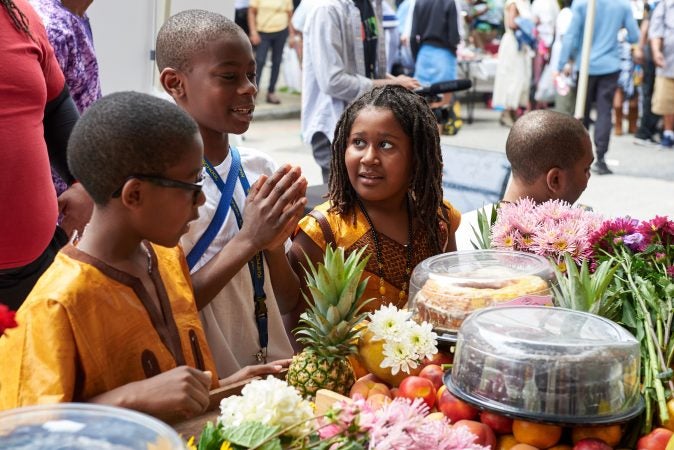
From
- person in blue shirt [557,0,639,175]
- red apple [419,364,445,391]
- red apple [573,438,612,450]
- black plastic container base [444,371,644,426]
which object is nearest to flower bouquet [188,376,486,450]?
black plastic container base [444,371,644,426]

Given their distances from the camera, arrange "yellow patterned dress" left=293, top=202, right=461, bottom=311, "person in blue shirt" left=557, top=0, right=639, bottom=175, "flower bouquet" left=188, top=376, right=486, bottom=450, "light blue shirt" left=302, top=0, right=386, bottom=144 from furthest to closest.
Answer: "person in blue shirt" left=557, top=0, right=639, bottom=175 < "light blue shirt" left=302, top=0, right=386, bottom=144 < "yellow patterned dress" left=293, top=202, right=461, bottom=311 < "flower bouquet" left=188, top=376, right=486, bottom=450

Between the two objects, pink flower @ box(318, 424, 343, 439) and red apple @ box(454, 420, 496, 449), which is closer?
pink flower @ box(318, 424, 343, 439)

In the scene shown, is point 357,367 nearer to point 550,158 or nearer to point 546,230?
point 546,230

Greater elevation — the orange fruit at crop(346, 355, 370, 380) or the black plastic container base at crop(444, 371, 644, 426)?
the black plastic container base at crop(444, 371, 644, 426)

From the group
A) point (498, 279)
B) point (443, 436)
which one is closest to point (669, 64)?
point (498, 279)

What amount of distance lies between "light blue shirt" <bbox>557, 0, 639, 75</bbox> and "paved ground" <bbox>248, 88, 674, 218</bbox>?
128 cm

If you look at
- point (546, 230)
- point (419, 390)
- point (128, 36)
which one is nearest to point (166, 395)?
point (419, 390)

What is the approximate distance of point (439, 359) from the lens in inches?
93.8

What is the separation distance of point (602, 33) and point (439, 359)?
30.6 feet

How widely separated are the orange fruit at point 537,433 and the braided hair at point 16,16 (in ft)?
6.20

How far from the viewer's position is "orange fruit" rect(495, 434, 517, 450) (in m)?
2.01

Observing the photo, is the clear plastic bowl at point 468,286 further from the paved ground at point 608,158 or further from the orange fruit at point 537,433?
the paved ground at point 608,158

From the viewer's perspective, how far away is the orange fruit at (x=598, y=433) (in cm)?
199

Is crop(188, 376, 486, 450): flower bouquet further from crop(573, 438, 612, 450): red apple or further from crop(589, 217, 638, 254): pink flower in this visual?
crop(589, 217, 638, 254): pink flower
